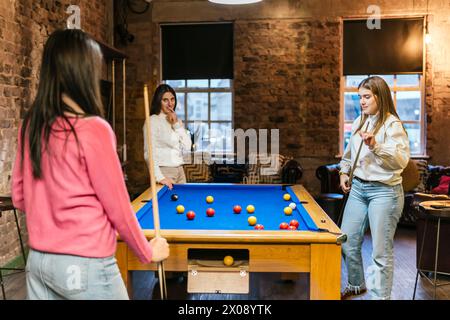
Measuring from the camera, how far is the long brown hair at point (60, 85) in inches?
60.1

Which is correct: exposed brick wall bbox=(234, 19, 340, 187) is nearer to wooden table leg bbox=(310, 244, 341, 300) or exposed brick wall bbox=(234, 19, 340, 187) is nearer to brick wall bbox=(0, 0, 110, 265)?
brick wall bbox=(0, 0, 110, 265)

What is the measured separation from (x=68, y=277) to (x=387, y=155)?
2213 millimetres

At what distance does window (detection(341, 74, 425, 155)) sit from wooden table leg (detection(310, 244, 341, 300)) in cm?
500

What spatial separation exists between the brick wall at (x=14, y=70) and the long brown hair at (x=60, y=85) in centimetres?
313

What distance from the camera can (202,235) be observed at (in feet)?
8.26

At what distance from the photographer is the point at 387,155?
3141 mm

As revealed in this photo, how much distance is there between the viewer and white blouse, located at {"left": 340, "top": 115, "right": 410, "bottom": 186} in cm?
315

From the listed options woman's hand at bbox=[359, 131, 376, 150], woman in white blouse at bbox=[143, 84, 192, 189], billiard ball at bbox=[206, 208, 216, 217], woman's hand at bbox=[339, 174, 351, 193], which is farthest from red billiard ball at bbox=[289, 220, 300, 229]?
woman in white blouse at bbox=[143, 84, 192, 189]

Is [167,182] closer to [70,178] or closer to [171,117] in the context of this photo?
[171,117]

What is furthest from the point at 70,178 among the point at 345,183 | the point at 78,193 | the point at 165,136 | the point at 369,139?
the point at 165,136

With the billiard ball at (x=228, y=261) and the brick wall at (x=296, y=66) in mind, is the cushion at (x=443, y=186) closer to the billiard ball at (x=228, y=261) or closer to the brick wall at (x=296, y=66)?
the brick wall at (x=296, y=66)

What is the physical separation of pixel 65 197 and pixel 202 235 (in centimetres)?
109
